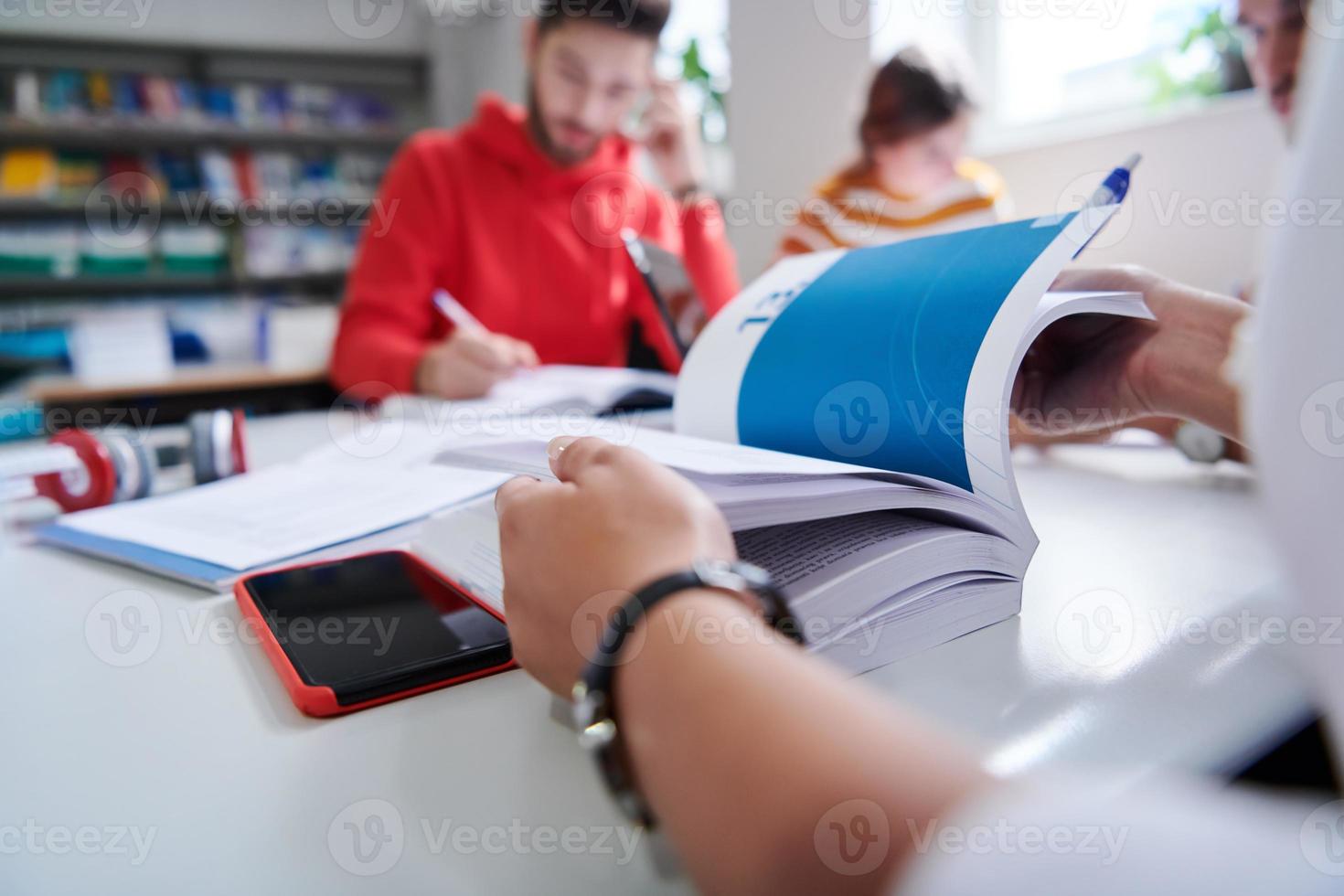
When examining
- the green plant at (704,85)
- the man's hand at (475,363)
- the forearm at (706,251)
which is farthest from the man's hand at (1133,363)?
the green plant at (704,85)

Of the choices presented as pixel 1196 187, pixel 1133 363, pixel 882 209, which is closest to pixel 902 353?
pixel 1133 363

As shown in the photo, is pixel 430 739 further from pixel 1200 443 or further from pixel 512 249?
pixel 512 249

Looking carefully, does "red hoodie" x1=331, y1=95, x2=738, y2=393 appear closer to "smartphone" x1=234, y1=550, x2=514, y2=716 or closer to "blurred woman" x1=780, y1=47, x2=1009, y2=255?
"blurred woman" x1=780, y1=47, x2=1009, y2=255

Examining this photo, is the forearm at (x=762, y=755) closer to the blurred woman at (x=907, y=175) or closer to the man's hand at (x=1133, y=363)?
the man's hand at (x=1133, y=363)

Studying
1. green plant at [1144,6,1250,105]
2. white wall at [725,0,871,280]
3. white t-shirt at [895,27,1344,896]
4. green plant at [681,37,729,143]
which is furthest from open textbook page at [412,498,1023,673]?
green plant at [681,37,729,143]

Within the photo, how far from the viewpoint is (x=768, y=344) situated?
52cm

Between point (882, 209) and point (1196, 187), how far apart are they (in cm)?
56

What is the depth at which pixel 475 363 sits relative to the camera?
1.04 m

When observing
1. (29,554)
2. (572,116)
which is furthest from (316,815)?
(572,116)

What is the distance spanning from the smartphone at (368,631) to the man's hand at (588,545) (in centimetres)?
5

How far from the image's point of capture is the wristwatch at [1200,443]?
63cm

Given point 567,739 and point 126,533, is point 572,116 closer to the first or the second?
point 126,533

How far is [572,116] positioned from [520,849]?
150 centimetres

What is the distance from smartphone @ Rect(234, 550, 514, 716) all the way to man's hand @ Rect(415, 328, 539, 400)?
1.85 ft
